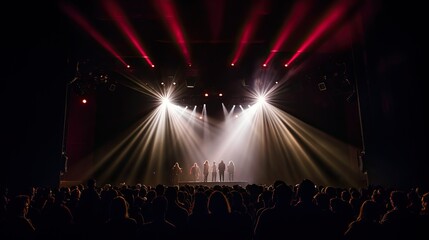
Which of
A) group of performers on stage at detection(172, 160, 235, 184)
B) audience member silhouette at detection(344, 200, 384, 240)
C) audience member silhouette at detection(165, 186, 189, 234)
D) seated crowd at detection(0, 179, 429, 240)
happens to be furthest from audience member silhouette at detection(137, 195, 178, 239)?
group of performers on stage at detection(172, 160, 235, 184)

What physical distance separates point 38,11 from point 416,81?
13.6m

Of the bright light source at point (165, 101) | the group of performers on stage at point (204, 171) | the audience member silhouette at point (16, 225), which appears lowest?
the audience member silhouette at point (16, 225)

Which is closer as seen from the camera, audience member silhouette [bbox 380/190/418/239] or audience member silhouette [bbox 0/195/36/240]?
audience member silhouette [bbox 380/190/418/239]

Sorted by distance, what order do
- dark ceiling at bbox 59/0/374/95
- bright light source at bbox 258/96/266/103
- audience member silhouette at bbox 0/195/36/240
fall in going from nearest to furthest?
1. audience member silhouette at bbox 0/195/36/240
2. dark ceiling at bbox 59/0/374/95
3. bright light source at bbox 258/96/266/103

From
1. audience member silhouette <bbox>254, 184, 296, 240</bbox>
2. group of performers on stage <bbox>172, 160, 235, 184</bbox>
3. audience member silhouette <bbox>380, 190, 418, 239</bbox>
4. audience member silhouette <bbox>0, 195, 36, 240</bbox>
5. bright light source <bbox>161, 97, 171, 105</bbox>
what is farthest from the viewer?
bright light source <bbox>161, 97, 171, 105</bbox>

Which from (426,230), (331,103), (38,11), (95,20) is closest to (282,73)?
(331,103)

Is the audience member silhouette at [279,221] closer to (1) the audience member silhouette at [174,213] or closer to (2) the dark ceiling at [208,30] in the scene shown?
(1) the audience member silhouette at [174,213]

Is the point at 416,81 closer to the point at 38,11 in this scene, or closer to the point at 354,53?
the point at 354,53

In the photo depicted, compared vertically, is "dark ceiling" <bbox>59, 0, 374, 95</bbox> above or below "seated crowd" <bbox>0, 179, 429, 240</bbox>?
above

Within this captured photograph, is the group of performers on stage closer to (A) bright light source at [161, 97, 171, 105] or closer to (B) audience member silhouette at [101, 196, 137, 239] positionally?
(A) bright light source at [161, 97, 171, 105]

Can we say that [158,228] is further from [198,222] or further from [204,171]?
[204,171]

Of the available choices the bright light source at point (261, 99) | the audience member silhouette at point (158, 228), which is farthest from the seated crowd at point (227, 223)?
the bright light source at point (261, 99)

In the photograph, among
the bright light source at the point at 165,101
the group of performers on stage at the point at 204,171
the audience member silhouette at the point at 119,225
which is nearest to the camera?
the audience member silhouette at the point at 119,225

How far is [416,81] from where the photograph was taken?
33.5 feet
